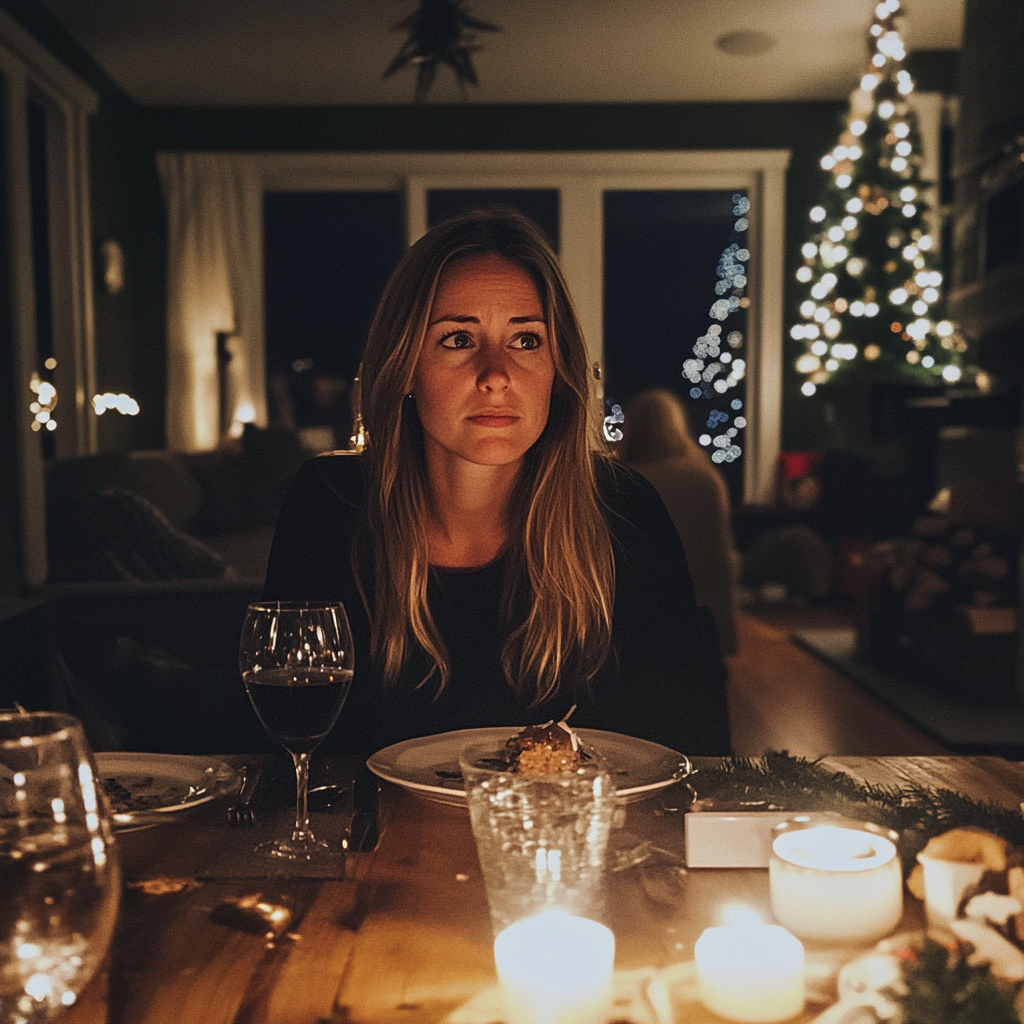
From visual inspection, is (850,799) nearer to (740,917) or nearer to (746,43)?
(740,917)

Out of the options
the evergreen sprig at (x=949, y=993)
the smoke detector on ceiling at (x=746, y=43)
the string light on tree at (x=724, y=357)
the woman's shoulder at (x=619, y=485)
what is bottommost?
the evergreen sprig at (x=949, y=993)

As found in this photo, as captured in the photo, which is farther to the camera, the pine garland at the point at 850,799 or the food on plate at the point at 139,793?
the food on plate at the point at 139,793

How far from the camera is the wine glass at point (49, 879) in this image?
1.33 ft

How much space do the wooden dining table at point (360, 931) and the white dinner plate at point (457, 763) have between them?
26mm

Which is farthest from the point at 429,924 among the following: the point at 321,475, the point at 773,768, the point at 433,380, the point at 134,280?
the point at 134,280

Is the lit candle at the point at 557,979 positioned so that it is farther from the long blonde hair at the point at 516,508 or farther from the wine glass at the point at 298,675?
the long blonde hair at the point at 516,508

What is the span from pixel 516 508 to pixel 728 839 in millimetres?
849

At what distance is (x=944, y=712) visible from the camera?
3.73 m

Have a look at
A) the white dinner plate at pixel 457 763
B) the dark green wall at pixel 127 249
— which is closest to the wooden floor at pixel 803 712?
the white dinner plate at pixel 457 763

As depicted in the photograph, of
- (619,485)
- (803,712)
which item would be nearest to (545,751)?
(619,485)

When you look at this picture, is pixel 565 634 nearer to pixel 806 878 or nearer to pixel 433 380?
pixel 433 380

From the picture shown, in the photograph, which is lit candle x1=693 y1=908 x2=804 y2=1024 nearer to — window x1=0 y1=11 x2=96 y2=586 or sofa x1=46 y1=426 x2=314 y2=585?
sofa x1=46 y1=426 x2=314 y2=585

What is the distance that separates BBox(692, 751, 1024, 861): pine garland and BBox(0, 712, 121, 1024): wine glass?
0.50m

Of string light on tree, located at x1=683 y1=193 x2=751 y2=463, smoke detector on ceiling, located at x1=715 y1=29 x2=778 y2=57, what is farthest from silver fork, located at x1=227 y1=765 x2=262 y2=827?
string light on tree, located at x1=683 y1=193 x2=751 y2=463
